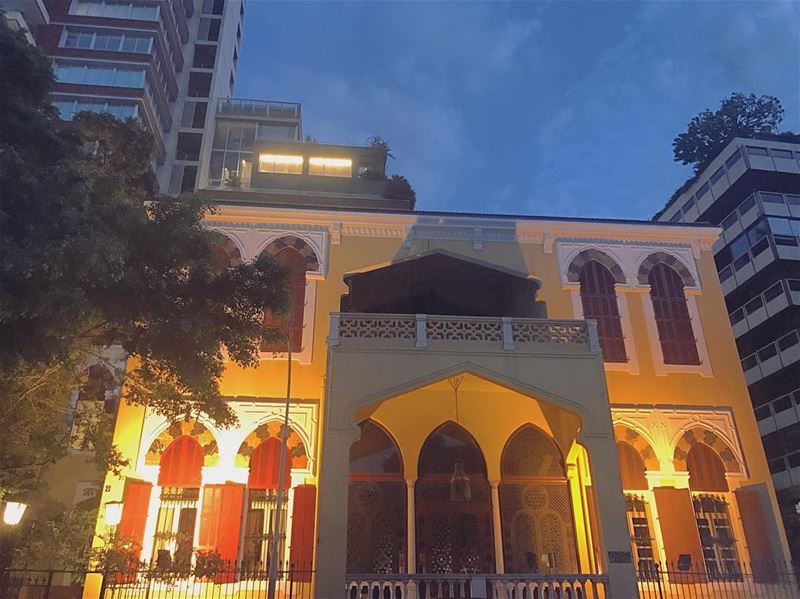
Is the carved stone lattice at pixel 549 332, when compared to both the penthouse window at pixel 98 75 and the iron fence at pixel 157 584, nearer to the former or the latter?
the iron fence at pixel 157 584

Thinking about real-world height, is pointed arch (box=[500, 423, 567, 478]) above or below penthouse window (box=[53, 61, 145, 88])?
below

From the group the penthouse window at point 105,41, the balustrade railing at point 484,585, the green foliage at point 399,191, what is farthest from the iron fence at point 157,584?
the penthouse window at point 105,41

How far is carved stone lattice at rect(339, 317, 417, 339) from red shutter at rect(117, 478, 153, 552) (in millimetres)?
5197

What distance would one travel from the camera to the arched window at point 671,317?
51.0 ft

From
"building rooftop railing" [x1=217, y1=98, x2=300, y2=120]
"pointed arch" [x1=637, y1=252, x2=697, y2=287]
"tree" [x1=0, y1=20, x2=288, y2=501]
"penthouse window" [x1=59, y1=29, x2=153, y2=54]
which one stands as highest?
"building rooftop railing" [x1=217, y1=98, x2=300, y2=120]

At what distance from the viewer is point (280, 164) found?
26141 mm

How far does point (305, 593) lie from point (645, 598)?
264 inches

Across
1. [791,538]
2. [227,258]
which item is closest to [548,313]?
[227,258]

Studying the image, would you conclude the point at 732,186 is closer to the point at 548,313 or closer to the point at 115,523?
the point at 548,313

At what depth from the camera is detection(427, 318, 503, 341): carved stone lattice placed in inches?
502

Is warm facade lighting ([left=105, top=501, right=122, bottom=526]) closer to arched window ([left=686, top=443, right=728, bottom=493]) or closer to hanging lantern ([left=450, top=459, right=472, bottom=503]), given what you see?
hanging lantern ([left=450, top=459, right=472, bottom=503])

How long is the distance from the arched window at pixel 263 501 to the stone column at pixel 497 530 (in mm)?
4441

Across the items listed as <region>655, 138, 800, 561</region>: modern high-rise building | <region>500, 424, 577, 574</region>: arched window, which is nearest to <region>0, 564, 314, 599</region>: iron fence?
<region>500, 424, 577, 574</region>: arched window

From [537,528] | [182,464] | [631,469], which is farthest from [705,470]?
[182,464]
